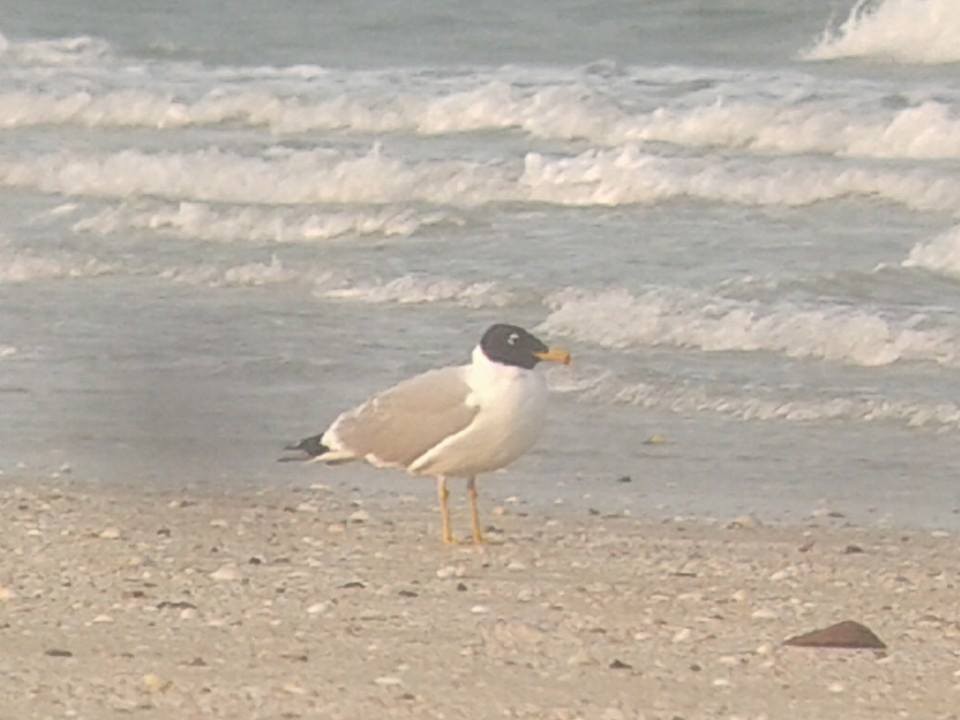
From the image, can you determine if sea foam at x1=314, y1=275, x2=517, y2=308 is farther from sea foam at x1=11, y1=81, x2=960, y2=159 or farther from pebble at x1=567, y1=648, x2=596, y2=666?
pebble at x1=567, y1=648, x2=596, y2=666

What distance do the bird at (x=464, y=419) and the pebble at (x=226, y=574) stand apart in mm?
822

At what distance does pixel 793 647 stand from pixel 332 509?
243 centimetres

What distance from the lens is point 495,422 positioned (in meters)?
7.81

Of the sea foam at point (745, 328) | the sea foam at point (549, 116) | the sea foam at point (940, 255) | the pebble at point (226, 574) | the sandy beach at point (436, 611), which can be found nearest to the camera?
the sandy beach at point (436, 611)

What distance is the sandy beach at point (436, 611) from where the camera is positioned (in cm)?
579

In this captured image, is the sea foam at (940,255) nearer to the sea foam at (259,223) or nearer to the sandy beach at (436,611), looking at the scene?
the sea foam at (259,223)

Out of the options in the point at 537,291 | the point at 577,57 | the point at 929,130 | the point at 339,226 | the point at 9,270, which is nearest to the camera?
the point at 537,291

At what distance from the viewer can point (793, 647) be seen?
6.33 metres

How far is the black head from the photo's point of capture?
7902mm

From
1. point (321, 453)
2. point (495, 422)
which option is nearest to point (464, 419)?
point (495, 422)

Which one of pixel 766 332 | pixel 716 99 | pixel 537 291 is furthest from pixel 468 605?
pixel 716 99

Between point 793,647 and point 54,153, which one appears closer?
point 793,647

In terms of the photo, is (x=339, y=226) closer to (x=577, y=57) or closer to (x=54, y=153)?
(x=54, y=153)

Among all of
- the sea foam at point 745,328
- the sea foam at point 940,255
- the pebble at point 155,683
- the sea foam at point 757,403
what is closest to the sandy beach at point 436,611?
the pebble at point 155,683
